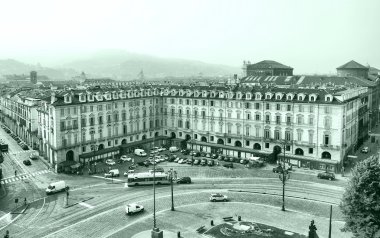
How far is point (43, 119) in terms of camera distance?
99750 millimetres

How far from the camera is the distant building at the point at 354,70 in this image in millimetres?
162750

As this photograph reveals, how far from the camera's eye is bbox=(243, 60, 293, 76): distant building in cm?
17325

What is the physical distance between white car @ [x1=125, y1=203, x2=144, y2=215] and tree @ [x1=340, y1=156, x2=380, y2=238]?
30.5m

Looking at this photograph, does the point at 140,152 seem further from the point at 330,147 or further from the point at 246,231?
the point at 246,231

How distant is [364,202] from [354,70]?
13095 cm

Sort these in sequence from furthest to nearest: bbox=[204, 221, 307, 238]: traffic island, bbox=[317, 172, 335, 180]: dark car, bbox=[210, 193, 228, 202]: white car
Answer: bbox=[317, 172, 335, 180]: dark car < bbox=[210, 193, 228, 202]: white car < bbox=[204, 221, 307, 238]: traffic island

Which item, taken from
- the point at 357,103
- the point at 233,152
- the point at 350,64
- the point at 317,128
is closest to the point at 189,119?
the point at 233,152

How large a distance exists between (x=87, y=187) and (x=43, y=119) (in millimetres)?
30408

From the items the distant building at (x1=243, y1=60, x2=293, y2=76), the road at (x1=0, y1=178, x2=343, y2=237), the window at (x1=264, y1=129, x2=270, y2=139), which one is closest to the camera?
the road at (x1=0, y1=178, x2=343, y2=237)

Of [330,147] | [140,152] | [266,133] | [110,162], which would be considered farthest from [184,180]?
[330,147]

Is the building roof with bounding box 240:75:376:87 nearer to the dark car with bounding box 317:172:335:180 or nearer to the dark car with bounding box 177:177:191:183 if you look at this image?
the dark car with bounding box 317:172:335:180

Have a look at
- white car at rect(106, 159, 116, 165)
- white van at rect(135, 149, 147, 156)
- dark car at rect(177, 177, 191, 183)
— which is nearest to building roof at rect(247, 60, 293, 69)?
white van at rect(135, 149, 147, 156)

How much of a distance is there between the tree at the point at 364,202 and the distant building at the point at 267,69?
418ft

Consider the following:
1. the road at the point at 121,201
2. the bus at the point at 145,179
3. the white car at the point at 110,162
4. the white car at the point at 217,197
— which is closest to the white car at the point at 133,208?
the road at the point at 121,201
